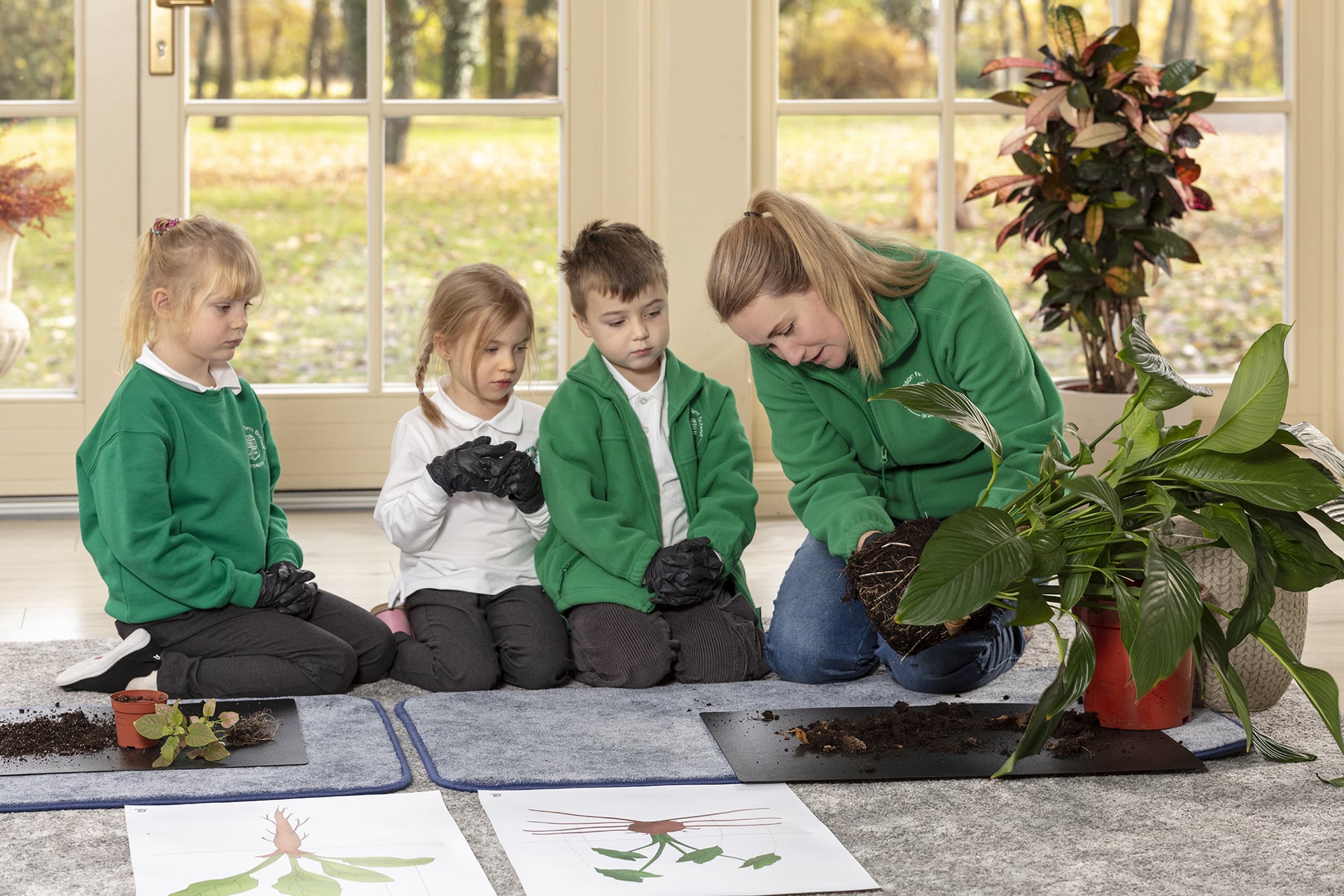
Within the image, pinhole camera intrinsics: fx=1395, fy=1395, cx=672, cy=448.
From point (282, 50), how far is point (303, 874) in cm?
267

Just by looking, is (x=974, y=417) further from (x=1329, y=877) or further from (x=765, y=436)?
(x=765, y=436)

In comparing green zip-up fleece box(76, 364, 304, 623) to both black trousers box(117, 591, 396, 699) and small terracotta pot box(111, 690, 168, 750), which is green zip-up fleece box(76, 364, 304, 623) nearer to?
black trousers box(117, 591, 396, 699)

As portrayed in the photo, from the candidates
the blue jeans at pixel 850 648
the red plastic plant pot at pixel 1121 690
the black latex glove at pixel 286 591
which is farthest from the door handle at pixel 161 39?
the red plastic plant pot at pixel 1121 690

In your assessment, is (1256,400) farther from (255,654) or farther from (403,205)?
(403,205)

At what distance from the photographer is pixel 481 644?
6.75 ft

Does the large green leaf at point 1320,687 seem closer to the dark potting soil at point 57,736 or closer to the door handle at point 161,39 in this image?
the dark potting soil at point 57,736

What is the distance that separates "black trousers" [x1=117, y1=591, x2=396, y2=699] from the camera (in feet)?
6.40

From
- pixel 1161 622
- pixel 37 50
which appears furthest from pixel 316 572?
pixel 1161 622

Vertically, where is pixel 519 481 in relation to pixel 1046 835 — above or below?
above

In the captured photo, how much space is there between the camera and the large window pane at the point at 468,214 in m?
3.59

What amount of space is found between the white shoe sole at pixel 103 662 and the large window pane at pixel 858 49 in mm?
2319

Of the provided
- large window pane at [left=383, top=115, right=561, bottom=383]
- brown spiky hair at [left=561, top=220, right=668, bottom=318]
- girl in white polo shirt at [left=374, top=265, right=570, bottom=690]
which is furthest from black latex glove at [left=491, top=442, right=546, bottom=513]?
large window pane at [left=383, top=115, right=561, bottom=383]

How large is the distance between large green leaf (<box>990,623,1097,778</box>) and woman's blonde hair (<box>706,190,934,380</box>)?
1.81ft

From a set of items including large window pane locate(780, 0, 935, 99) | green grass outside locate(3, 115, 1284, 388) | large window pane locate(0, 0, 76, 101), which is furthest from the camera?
large window pane locate(780, 0, 935, 99)
